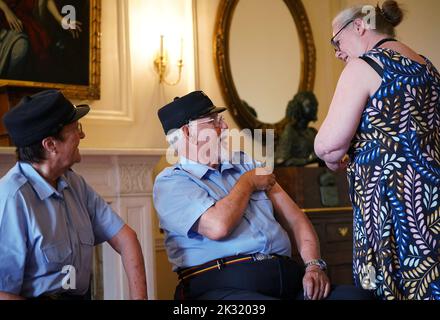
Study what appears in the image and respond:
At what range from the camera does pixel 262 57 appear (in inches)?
171

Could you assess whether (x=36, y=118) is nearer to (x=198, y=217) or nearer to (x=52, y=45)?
(x=198, y=217)

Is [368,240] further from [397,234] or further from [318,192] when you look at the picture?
[318,192]

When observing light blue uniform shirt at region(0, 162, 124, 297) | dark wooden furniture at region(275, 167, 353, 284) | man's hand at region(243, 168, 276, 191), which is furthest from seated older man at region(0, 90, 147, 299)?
dark wooden furniture at region(275, 167, 353, 284)

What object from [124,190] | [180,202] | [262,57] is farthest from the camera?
[262,57]

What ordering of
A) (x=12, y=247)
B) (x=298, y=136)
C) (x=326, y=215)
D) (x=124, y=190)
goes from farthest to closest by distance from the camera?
(x=298, y=136) → (x=326, y=215) → (x=124, y=190) → (x=12, y=247)

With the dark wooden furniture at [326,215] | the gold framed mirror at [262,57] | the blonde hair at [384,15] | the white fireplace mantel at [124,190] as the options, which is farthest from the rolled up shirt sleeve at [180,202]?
the gold framed mirror at [262,57]

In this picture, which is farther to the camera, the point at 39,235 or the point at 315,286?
the point at 315,286

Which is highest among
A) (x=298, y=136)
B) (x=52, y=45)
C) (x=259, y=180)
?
(x=52, y=45)

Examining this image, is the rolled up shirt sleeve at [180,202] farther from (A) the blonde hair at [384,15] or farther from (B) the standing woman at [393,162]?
(A) the blonde hair at [384,15]

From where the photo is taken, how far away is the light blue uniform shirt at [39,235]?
5.18ft

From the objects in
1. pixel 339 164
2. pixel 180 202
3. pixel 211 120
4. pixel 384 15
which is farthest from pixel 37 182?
pixel 384 15

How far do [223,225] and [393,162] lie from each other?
550 millimetres

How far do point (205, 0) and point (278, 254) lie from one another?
2469 millimetres
